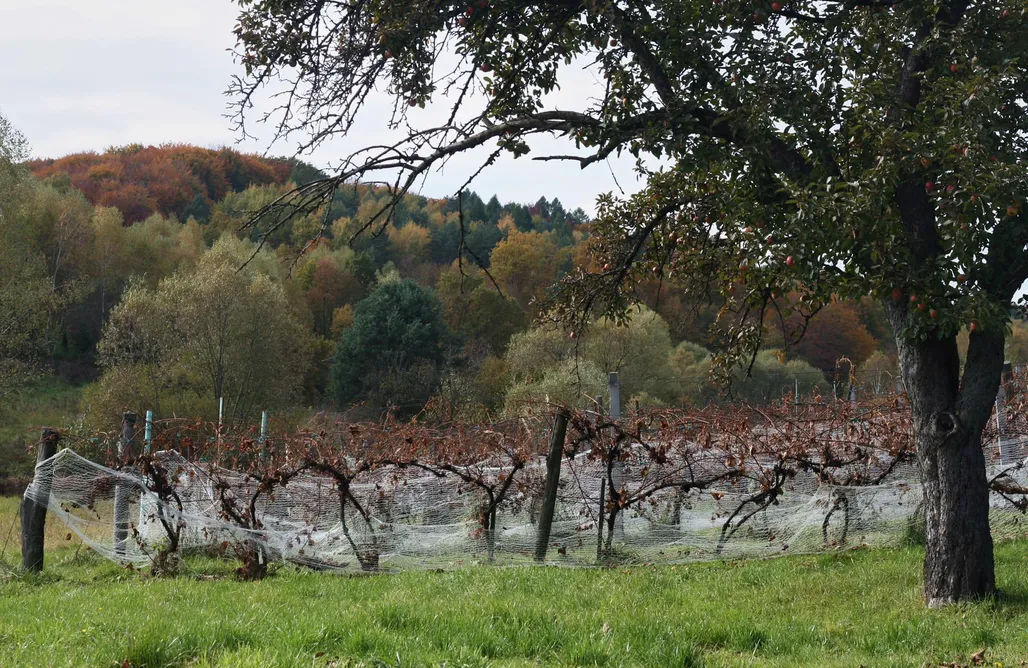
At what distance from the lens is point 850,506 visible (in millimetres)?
9148

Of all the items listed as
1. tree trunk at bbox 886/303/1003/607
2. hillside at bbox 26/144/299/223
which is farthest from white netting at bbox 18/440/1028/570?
hillside at bbox 26/144/299/223

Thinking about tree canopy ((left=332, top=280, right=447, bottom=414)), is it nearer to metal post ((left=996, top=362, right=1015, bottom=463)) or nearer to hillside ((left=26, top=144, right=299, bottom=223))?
hillside ((left=26, top=144, right=299, bottom=223))

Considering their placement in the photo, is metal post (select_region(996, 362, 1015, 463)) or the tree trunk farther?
metal post (select_region(996, 362, 1015, 463))

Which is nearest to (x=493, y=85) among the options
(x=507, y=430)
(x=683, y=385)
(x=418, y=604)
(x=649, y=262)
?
(x=649, y=262)

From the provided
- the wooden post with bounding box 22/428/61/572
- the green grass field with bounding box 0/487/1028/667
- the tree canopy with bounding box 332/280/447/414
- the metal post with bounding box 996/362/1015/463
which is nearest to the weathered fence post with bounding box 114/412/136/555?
the wooden post with bounding box 22/428/61/572

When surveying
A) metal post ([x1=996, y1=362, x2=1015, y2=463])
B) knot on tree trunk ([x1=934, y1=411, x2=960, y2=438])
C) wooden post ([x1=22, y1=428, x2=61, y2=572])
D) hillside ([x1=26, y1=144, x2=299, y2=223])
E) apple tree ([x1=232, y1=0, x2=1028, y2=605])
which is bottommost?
wooden post ([x1=22, y1=428, x2=61, y2=572])

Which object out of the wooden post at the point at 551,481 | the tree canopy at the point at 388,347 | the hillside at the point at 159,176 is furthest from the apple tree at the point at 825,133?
the hillside at the point at 159,176

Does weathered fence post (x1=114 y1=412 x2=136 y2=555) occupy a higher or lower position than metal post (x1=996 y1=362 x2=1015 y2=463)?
lower

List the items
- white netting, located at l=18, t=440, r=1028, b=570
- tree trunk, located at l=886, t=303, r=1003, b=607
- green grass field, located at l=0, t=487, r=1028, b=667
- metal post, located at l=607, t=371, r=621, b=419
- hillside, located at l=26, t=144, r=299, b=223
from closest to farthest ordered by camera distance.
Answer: green grass field, located at l=0, t=487, r=1028, b=667
tree trunk, located at l=886, t=303, r=1003, b=607
white netting, located at l=18, t=440, r=1028, b=570
metal post, located at l=607, t=371, r=621, b=419
hillside, located at l=26, t=144, r=299, b=223

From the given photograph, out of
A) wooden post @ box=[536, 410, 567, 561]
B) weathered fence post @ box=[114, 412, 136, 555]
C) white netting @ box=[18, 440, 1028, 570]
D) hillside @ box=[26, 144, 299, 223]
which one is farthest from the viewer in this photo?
hillside @ box=[26, 144, 299, 223]

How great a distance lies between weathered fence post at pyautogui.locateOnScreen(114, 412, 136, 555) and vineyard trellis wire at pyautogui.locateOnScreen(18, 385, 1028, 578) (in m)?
0.04

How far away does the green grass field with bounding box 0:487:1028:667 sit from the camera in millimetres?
5074

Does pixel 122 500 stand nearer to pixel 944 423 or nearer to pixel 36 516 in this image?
pixel 36 516

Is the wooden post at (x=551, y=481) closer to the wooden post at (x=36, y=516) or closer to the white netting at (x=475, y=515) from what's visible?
the white netting at (x=475, y=515)
